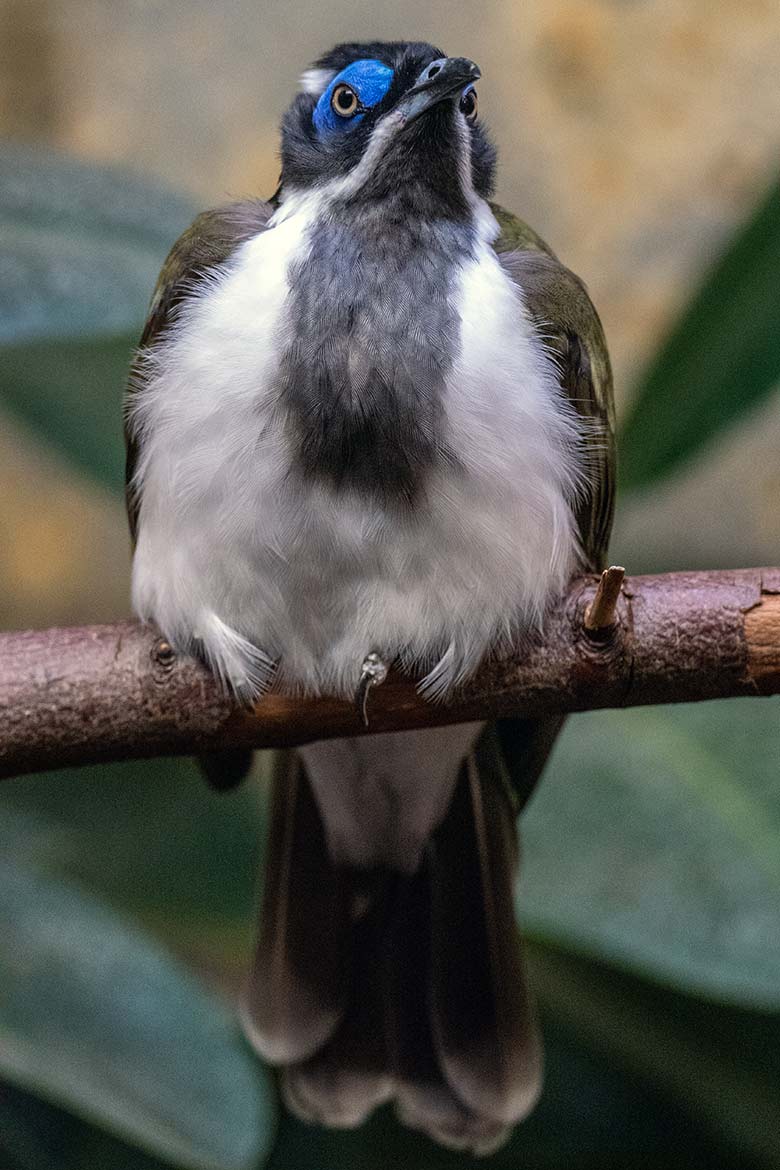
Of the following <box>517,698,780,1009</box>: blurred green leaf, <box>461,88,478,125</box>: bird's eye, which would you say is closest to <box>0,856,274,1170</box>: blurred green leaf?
<box>517,698,780,1009</box>: blurred green leaf

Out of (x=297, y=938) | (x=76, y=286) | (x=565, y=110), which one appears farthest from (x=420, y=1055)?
(x=565, y=110)

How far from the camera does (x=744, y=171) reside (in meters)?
2.88

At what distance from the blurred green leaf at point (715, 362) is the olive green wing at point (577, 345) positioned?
496 millimetres

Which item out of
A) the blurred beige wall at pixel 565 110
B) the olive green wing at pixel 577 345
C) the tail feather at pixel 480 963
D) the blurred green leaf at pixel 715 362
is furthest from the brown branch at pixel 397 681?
the blurred beige wall at pixel 565 110

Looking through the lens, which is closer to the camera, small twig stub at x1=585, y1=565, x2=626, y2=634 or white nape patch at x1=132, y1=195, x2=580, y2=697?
small twig stub at x1=585, y1=565, x2=626, y2=634

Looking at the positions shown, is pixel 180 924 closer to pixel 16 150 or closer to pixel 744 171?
pixel 16 150

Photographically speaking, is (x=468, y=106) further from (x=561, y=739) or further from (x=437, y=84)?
(x=561, y=739)

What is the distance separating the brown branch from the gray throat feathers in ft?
0.67

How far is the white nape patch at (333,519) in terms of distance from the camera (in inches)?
52.6

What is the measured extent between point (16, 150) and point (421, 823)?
1.06 meters

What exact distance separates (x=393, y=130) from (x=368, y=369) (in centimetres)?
25

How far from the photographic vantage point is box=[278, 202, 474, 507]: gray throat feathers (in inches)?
51.9

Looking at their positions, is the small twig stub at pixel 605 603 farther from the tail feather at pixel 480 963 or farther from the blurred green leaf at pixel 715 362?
the blurred green leaf at pixel 715 362

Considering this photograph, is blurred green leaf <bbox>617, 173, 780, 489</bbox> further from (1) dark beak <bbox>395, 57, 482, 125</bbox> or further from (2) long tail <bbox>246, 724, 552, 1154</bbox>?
(1) dark beak <bbox>395, 57, 482, 125</bbox>
